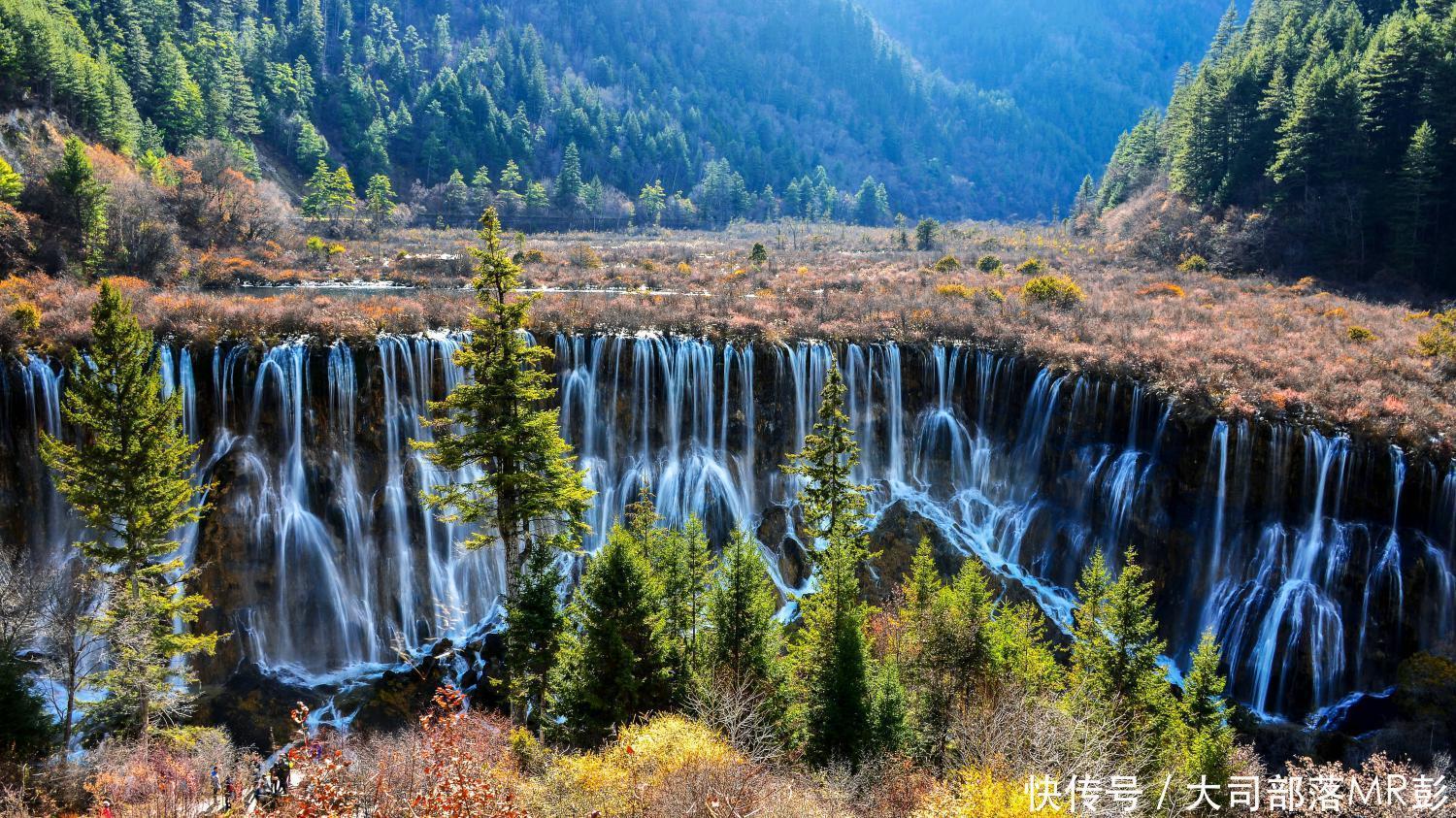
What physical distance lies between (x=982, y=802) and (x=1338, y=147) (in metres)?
62.8

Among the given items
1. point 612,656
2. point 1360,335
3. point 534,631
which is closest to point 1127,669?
point 612,656

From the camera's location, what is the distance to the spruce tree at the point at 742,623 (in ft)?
68.3

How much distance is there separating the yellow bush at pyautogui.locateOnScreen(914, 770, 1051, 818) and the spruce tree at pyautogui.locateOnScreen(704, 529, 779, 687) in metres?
6.69

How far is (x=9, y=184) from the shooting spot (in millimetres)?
47156

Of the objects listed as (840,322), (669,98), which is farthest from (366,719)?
(669,98)

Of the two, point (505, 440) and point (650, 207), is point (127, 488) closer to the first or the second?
point (505, 440)

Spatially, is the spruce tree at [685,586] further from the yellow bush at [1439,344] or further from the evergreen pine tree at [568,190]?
the evergreen pine tree at [568,190]

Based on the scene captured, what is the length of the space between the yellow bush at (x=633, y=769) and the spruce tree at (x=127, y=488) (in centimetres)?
1391

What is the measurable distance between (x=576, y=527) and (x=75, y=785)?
507 inches

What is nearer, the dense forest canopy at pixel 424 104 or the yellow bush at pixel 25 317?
the yellow bush at pixel 25 317

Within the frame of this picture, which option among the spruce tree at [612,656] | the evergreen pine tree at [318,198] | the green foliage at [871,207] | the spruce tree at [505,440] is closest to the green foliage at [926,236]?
the green foliage at [871,207]

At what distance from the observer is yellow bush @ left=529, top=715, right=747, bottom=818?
14.2 m

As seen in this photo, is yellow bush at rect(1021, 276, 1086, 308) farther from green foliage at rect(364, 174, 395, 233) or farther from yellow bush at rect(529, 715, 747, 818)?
Answer: green foliage at rect(364, 174, 395, 233)

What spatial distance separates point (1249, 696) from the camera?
28953mm
